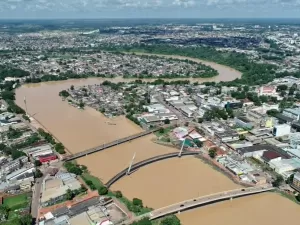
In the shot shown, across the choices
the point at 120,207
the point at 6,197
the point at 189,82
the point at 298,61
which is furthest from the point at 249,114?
the point at 298,61

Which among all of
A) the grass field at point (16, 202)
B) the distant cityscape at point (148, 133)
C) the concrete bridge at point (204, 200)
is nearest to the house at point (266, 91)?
the distant cityscape at point (148, 133)

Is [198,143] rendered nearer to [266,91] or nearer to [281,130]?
[281,130]

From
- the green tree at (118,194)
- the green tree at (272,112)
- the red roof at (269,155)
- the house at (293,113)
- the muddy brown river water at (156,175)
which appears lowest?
the muddy brown river water at (156,175)

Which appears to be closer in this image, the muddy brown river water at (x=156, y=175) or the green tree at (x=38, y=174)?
the muddy brown river water at (x=156, y=175)

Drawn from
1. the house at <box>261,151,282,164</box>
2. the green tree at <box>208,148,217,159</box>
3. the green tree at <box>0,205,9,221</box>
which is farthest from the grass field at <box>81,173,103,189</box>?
the house at <box>261,151,282,164</box>

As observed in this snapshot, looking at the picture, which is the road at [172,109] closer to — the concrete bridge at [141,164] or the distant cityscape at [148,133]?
the distant cityscape at [148,133]

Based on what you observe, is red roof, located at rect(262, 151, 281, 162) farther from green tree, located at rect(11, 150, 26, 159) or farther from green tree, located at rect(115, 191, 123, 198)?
green tree, located at rect(11, 150, 26, 159)

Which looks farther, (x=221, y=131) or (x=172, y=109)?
(x=172, y=109)

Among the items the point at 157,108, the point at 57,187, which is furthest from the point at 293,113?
the point at 57,187
